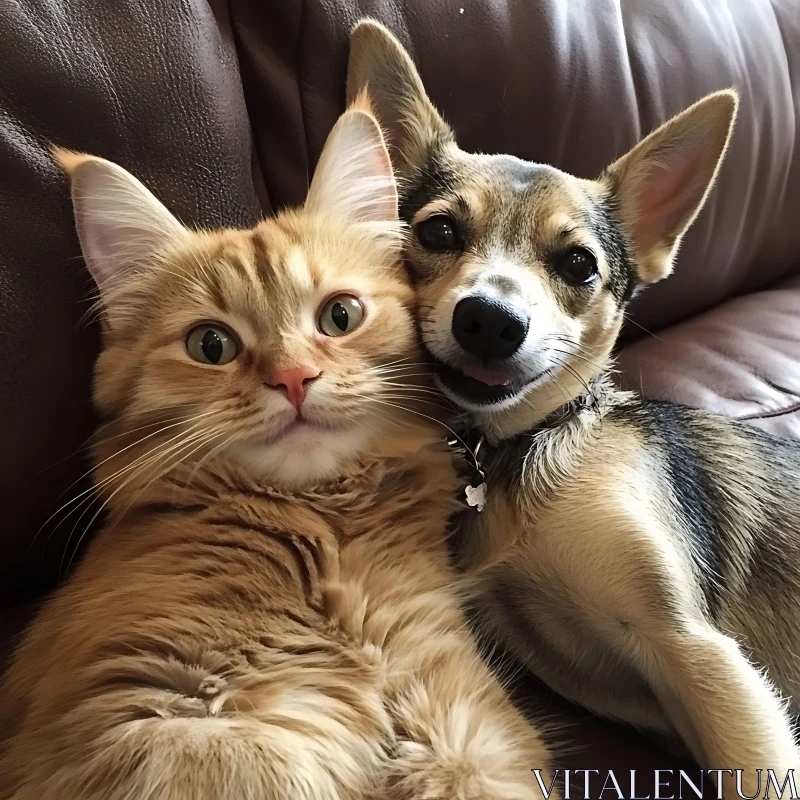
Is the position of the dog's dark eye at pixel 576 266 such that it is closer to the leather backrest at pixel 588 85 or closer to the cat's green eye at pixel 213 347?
the leather backrest at pixel 588 85

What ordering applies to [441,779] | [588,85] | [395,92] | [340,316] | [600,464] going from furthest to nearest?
[588,85] → [395,92] → [600,464] → [340,316] → [441,779]

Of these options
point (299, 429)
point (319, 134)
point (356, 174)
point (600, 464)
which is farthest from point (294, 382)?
point (319, 134)

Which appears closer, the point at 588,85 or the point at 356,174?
the point at 356,174

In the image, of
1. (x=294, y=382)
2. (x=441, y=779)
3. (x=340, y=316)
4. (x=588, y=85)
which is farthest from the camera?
(x=588, y=85)

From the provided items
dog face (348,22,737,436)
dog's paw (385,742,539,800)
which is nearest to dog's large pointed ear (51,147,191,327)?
dog face (348,22,737,436)

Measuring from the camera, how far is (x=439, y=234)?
1.30 meters

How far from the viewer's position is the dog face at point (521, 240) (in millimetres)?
1139

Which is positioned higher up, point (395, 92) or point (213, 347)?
point (395, 92)

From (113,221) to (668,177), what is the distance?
106 cm

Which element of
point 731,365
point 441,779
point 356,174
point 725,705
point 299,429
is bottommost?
point 731,365

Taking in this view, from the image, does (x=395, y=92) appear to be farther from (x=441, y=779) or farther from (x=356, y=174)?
(x=441, y=779)

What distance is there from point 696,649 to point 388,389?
56 centimetres

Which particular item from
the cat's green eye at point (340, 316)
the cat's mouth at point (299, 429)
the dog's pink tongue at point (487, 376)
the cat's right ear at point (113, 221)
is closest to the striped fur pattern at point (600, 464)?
the dog's pink tongue at point (487, 376)

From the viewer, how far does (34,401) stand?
111 cm
